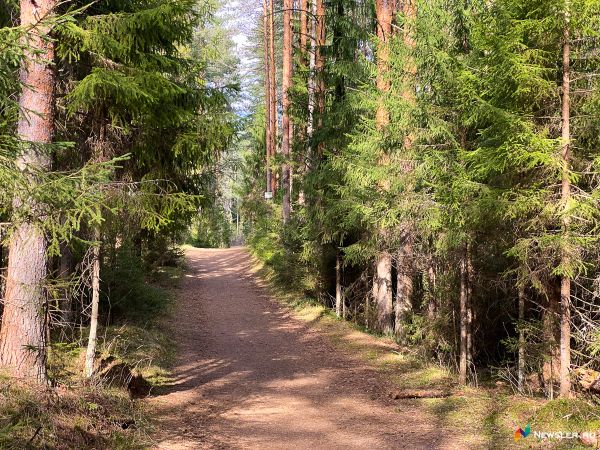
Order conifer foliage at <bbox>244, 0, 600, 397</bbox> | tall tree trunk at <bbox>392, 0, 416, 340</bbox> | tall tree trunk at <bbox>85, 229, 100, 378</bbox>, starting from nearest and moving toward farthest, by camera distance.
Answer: conifer foliage at <bbox>244, 0, 600, 397</bbox> → tall tree trunk at <bbox>85, 229, 100, 378</bbox> → tall tree trunk at <bbox>392, 0, 416, 340</bbox>

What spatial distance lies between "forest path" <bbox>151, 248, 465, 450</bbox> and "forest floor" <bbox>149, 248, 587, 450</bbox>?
0.06ft

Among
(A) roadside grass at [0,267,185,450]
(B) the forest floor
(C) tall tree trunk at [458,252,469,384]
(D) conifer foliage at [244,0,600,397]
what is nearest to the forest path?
(B) the forest floor

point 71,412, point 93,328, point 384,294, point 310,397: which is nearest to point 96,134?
point 93,328

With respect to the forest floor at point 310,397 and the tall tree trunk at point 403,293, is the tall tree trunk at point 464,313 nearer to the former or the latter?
the forest floor at point 310,397

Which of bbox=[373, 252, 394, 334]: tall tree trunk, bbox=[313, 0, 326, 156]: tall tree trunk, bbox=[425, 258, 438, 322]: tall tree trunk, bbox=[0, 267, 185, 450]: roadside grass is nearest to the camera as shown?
bbox=[0, 267, 185, 450]: roadside grass

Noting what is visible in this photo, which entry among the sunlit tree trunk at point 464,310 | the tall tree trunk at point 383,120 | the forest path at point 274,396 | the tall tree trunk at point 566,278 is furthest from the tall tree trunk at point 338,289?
the tall tree trunk at point 566,278

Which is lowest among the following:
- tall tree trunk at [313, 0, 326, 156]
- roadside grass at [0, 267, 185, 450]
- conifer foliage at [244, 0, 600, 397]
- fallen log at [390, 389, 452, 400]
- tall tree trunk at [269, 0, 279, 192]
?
fallen log at [390, 389, 452, 400]

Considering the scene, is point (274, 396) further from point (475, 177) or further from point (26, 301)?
point (475, 177)

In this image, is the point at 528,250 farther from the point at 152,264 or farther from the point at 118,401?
the point at 152,264

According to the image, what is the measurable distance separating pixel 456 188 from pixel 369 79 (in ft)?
21.9

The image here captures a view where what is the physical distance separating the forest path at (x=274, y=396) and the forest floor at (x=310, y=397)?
17 millimetres

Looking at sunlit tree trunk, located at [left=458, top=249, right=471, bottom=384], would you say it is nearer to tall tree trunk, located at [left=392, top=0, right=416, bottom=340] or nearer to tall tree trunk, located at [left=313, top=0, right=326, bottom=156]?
tall tree trunk, located at [left=392, top=0, right=416, bottom=340]

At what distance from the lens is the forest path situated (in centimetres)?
684

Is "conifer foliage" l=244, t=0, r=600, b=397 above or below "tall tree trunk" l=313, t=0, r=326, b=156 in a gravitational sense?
below
